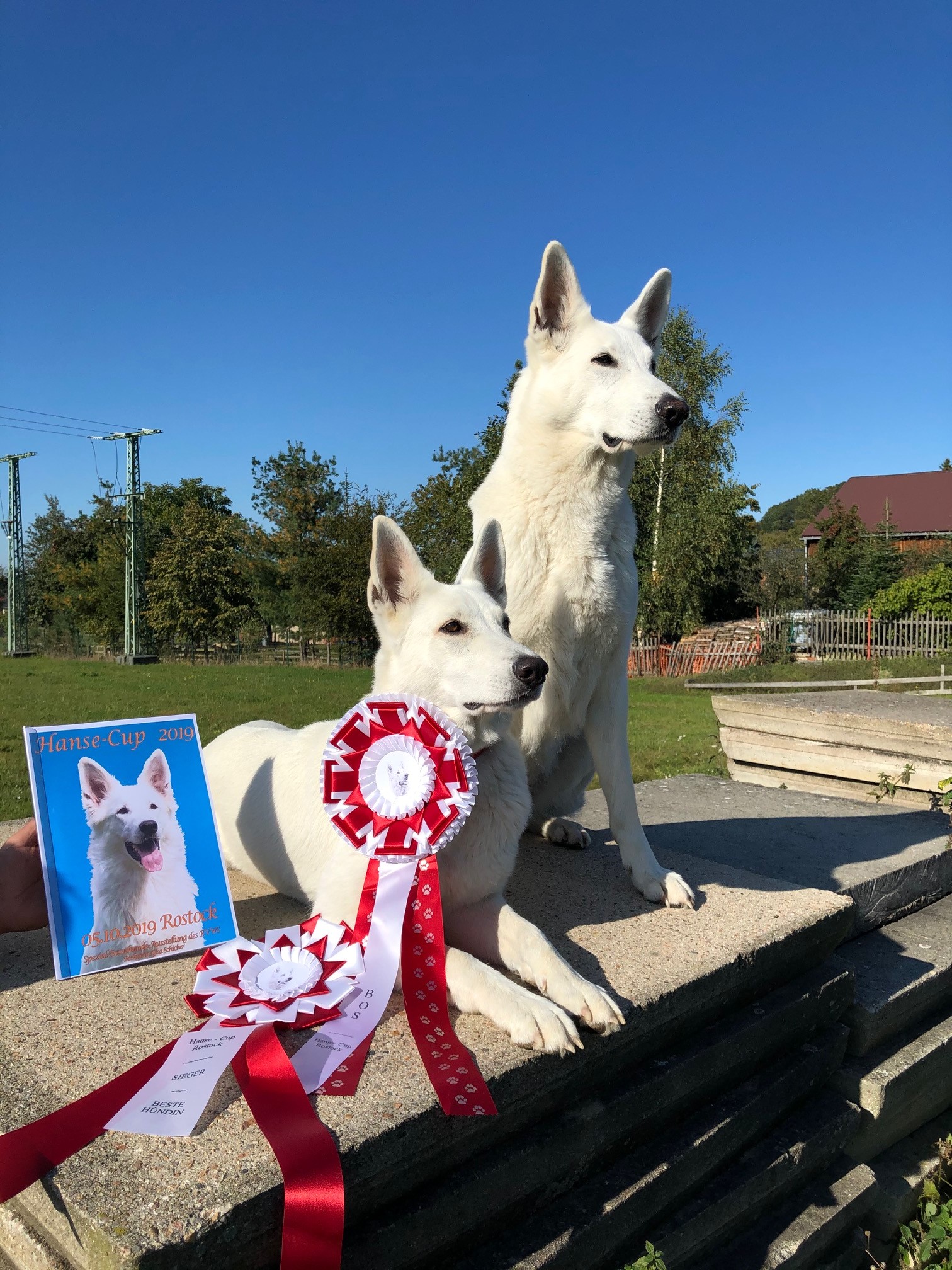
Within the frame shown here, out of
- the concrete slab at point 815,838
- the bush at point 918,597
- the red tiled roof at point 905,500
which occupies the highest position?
the red tiled roof at point 905,500

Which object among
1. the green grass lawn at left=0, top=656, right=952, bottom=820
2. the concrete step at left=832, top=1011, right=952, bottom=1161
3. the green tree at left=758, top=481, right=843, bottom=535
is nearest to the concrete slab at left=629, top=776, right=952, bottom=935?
the concrete step at left=832, top=1011, right=952, bottom=1161

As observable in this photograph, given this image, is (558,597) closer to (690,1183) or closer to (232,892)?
(232,892)

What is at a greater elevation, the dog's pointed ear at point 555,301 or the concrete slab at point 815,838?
the dog's pointed ear at point 555,301

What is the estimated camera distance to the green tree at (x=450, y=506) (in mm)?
24609

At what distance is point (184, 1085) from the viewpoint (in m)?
1.67

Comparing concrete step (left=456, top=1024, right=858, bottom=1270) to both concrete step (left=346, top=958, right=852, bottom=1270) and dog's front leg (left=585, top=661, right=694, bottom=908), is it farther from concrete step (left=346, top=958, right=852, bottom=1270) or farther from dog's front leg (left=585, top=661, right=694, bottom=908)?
dog's front leg (left=585, top=661, right=694, bottom=908)

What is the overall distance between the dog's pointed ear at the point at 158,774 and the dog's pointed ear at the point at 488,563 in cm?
104

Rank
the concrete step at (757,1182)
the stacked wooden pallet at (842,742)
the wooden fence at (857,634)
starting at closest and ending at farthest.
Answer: the concrete step at (757,1182), the stacked wooden pallet at (842,742), the wooden fence at (857,634)

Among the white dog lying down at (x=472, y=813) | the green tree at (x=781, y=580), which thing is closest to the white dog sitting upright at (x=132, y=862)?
the white dog lying down at (x=472, y=813)

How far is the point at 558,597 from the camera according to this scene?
2.96 meters

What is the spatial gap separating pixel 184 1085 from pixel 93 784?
979 mm

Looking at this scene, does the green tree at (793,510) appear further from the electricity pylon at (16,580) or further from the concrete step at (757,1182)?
the concrete step at (757,1182)

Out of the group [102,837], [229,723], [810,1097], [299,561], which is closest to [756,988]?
[810,1097]

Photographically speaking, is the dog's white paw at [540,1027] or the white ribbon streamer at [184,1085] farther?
the dog's white paw at [540,1027]
